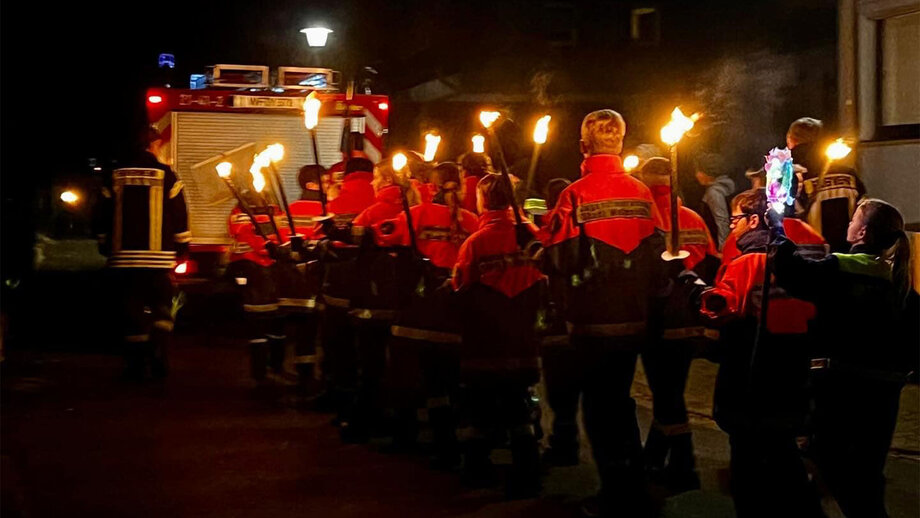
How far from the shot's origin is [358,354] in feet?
29.2

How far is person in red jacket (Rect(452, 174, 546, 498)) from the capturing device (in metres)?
6.85

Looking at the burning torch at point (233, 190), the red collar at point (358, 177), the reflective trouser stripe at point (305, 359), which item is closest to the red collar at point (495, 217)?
Result: the red collar at point (358, 177)

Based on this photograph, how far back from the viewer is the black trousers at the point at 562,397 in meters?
7.88

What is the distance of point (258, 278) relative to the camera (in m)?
10.7

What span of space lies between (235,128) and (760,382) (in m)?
10.1

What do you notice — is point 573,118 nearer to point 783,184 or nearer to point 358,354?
point 358,354

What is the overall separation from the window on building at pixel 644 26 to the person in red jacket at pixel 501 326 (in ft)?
60.1

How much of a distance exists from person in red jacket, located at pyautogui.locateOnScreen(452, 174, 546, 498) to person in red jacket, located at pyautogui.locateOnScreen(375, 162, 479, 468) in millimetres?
582

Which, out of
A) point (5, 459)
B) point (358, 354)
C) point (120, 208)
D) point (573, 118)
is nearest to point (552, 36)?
point (573, 118)

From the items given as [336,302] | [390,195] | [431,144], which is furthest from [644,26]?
[390,195]

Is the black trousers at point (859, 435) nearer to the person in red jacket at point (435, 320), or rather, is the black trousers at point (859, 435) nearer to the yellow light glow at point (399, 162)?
the person in red jacket at point (435, 320)

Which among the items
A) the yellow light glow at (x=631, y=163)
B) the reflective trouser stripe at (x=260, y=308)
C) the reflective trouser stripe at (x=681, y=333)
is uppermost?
the yellow light glow at (x=631, y=163)

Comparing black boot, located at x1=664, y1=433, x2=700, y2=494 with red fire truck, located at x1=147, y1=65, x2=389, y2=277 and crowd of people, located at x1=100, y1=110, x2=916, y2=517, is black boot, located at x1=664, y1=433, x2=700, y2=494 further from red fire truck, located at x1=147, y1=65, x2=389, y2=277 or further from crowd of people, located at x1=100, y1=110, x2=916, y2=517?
red fire truck, located at x1=147, y1=65, x2=389, y2=277

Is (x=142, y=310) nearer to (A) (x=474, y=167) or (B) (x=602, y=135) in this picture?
(A) (x=474, y=167)
